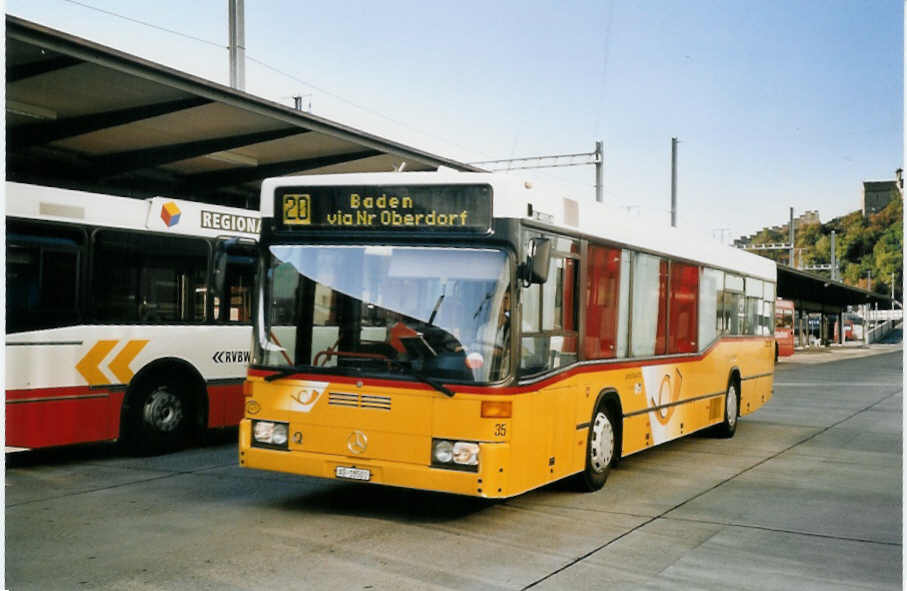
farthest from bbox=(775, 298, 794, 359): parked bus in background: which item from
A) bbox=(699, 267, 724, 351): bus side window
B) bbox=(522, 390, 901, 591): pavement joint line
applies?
bbox=(699, 267, 724, 351): bus side window

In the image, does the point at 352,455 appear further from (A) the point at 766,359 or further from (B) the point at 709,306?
(A) the point at 766,359

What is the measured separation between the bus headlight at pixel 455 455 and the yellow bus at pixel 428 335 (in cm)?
1

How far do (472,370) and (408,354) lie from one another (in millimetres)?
519

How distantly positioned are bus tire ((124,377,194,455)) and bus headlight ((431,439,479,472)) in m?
4.84

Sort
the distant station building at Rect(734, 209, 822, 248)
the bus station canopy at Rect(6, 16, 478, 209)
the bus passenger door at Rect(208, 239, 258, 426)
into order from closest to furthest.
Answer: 1. the bus passenger door at Rect(208, 239, 258, 426)
2. the bus station canopy at Rect(6, 16, 478, 209)
3. the distant station building at Rect(734, 209, 822, 248)

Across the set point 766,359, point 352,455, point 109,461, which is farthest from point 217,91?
point 766,359

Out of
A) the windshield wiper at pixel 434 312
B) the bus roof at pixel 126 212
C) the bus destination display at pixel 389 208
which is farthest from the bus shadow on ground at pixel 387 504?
the bus roof at pixel 126 212

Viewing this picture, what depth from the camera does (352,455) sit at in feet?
25.3

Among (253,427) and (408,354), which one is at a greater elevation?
(408,354)

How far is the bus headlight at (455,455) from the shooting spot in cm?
730

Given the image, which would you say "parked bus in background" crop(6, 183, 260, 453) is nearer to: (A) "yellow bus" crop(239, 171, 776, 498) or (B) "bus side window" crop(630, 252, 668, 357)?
(A) "yellow bus" crop(239, 171, 776, 498)

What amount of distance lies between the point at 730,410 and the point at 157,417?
791cm

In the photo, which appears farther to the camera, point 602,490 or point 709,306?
point 709,306

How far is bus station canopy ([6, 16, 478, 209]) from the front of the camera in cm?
1202
